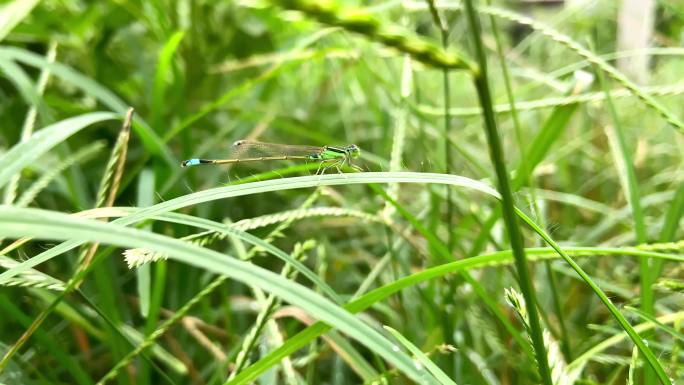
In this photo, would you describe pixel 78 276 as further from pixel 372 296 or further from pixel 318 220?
pixel 318 220

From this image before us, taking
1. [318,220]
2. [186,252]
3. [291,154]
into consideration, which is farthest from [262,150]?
[186,252]

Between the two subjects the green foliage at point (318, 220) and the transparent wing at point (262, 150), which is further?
the transparent wing at point (262, 150)

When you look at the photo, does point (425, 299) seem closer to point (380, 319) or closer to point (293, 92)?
point (380, 319)

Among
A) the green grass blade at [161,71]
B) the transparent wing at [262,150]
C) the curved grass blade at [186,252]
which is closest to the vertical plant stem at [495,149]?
the curved grass blade at [186,252]

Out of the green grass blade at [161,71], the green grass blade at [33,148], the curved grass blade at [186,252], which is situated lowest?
the curved grass blade at [186,252]

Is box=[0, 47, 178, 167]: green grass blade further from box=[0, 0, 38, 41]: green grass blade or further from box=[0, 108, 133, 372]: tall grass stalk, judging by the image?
box=[0, 108, 133, 372]: tall grass stalk

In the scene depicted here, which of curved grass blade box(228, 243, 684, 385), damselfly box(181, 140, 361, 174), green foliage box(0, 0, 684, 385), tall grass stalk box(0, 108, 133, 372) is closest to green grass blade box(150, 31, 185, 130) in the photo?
green foliage box(0, 0, 684, 385)

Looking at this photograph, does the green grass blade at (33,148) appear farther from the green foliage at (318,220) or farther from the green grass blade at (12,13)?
the green grass blade at (12,13)
